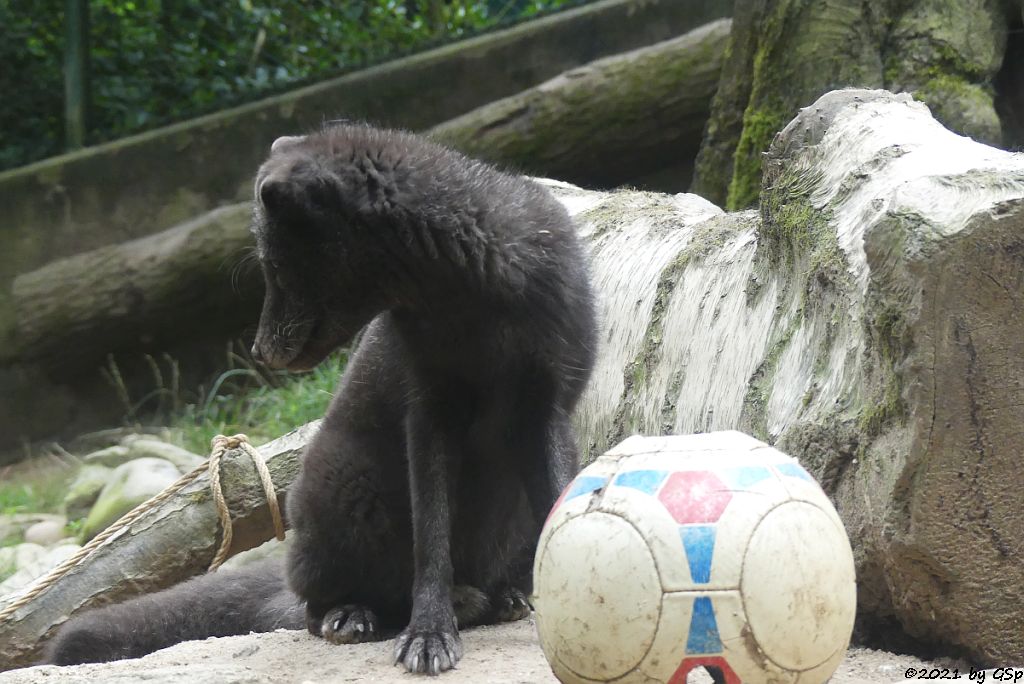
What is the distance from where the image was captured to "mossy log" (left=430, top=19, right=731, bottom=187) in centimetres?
786

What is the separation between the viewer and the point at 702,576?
199cm

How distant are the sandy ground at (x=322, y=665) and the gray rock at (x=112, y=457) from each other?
4001 mm

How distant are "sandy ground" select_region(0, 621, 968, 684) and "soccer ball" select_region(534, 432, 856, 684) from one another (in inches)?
20.1

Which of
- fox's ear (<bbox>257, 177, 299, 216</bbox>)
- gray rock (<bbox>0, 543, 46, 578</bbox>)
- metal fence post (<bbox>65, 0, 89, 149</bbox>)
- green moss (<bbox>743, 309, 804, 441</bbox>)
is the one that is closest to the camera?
fox's ear (<bbox>257, 177, 299, 216</bbox>)

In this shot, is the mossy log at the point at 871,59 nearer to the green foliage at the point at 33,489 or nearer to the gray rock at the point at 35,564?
the gray rock at the point at 35,564

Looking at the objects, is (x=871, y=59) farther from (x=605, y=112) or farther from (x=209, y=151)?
(x=209, y=151)

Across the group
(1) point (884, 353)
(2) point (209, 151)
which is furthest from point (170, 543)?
(2) point (209, 151)

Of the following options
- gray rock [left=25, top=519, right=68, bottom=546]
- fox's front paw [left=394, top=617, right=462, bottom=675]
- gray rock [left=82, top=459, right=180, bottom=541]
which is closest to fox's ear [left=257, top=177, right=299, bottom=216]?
fox's front paw [left=394, top=617, right=462, bottom=675]

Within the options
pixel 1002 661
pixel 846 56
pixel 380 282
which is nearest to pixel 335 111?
pixel 846 56

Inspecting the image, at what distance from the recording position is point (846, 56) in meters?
5.41

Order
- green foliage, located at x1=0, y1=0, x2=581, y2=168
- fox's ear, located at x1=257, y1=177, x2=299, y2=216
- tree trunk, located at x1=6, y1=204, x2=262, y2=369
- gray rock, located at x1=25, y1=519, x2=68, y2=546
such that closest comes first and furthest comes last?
fox's ear, located at x1=257, y1=177, x2=299, y2=216 → gray rock, located at x1=25, y1=519, x2=68, y2=546 → tree trunk, located at x1=6, y1=204, x2=262, y2=369 → green foliage, located at x1=0, y1=0, x2=581, y2=168

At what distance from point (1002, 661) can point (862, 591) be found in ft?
1.18

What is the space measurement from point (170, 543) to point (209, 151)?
13.2 feet

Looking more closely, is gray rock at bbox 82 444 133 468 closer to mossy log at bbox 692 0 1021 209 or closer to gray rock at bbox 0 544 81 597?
gray rock at bbox 0 544 81 597
